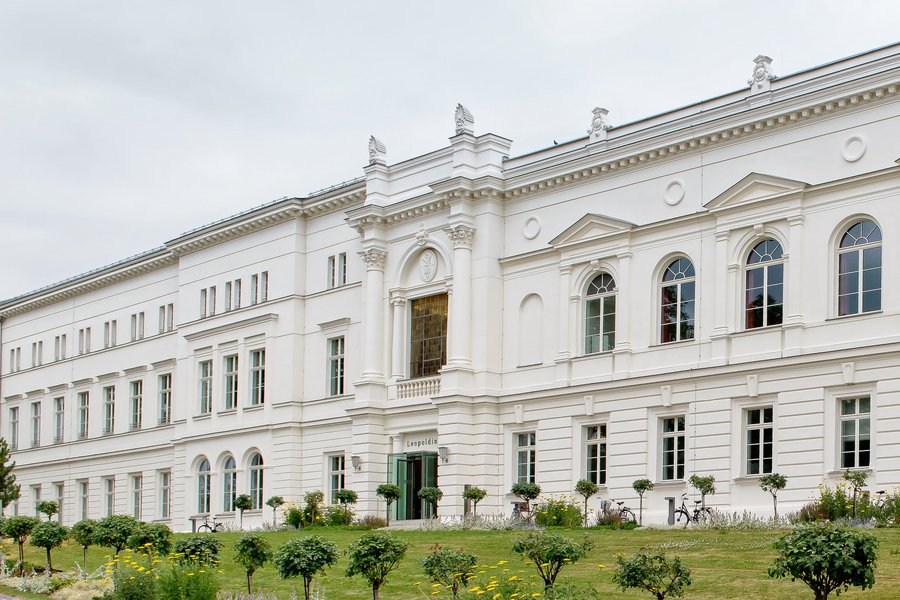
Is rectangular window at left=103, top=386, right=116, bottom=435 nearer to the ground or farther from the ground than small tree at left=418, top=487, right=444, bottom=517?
farther from the ground

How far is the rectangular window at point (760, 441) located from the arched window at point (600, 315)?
538 centimetres

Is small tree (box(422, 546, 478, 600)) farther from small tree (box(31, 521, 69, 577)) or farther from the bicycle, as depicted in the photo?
the bicycle

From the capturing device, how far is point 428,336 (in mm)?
46062

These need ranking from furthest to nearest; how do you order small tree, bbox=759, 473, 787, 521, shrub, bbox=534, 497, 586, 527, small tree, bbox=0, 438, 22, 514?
small tree, bbox=0, 438, 22, 514, shrub, bbox=534, 497, 586, 527, small tree, bbox=759, 473, 787, 521

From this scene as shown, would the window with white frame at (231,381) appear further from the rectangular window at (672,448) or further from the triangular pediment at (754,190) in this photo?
the triangular pediment at (754,190)

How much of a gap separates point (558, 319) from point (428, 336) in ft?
18.0

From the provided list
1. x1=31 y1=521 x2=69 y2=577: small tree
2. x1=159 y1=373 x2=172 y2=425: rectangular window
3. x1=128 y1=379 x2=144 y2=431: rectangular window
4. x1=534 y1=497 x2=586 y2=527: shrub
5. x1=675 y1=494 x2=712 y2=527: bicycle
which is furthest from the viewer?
x1=128 y1=379 x2=144 y2=431: rectangular window

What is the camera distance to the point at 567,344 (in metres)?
42.0

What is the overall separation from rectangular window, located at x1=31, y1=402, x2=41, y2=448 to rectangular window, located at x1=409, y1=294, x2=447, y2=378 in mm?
31351

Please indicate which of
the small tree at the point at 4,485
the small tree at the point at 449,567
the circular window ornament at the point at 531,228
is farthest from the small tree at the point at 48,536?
the small tree at the point at 4,485

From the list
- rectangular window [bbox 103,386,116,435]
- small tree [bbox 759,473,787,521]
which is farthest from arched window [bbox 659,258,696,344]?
rectangular window [bbox 103,386,116,435]

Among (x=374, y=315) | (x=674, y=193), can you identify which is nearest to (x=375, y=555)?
(x=674, y=193)

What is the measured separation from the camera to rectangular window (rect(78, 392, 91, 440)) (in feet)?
218

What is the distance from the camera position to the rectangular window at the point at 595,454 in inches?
1612
